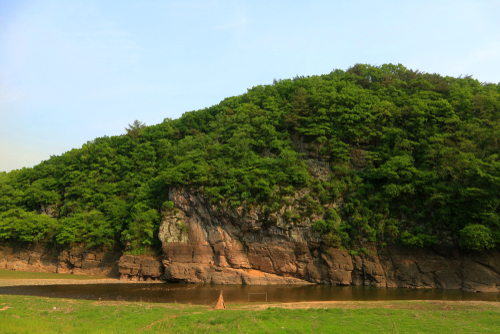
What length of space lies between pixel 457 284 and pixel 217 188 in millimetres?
28888

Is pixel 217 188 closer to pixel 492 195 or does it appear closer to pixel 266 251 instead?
pixel 266 251

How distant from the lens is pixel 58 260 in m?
50.1

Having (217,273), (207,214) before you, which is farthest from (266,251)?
(207,214)

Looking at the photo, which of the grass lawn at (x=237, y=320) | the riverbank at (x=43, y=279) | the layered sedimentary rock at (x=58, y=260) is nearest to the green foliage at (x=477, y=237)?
the grass lawn at (x=237, y=320)

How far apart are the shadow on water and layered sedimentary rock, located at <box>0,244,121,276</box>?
10932 millimetres

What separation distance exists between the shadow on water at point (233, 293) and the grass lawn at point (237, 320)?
244 inches

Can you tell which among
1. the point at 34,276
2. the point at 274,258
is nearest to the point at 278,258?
the point at 274,258

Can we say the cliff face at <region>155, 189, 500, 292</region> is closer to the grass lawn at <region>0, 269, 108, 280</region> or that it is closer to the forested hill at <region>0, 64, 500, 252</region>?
the forested hill at <region>0, 64, 500, 252</region>

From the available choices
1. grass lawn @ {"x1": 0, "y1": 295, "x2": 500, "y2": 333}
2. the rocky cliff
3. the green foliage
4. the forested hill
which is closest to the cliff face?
the rocky cliff

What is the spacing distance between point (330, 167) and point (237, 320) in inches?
1258

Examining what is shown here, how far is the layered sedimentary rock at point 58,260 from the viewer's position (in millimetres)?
48406

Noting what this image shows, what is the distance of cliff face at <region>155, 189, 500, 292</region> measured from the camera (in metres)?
36.9

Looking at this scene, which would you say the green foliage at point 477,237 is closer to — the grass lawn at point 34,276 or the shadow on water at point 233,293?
the shadow on water at point 233,293

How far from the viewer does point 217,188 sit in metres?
43.6
